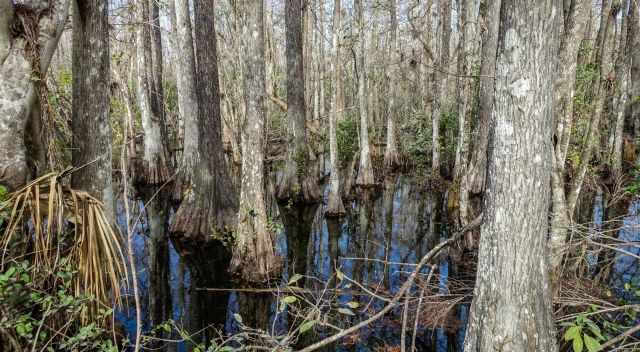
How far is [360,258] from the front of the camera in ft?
11.8

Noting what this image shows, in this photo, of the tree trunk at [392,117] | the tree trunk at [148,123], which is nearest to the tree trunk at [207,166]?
the tree trunk at [148,123]

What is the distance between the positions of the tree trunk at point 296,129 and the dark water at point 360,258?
463 millimetres

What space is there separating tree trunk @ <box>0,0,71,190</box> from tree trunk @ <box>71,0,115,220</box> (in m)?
0.69

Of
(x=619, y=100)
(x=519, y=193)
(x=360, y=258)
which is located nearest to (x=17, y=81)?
(x=360, y=258)

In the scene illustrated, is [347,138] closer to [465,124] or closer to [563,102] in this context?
[465,124]

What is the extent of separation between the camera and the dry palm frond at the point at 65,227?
88.4 inches

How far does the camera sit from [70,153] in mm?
3268

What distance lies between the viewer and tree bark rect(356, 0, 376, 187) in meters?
9.65

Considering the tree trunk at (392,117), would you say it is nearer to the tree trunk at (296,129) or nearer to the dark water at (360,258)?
the dark water at (360,258)

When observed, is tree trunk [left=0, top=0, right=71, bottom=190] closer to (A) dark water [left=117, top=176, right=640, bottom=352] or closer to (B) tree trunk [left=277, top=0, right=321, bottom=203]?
(A) dark water [left=117, top=176, right=640, bottom=352]

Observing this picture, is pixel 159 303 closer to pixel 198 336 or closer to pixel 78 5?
pixel 198 336

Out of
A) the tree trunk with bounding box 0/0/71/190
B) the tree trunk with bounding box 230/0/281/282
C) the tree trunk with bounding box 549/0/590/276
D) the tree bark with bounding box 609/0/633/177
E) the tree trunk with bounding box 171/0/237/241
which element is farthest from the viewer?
the tree bark with bounding box 609/0/633/177

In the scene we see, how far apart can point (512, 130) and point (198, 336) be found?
4009 millimetres

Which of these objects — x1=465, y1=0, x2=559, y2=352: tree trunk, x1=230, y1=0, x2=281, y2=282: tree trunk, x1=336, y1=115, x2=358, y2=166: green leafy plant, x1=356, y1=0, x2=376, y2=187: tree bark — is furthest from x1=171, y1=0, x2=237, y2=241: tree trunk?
x1=336, y1=115, x2=358, y2=166: green leafy plant
